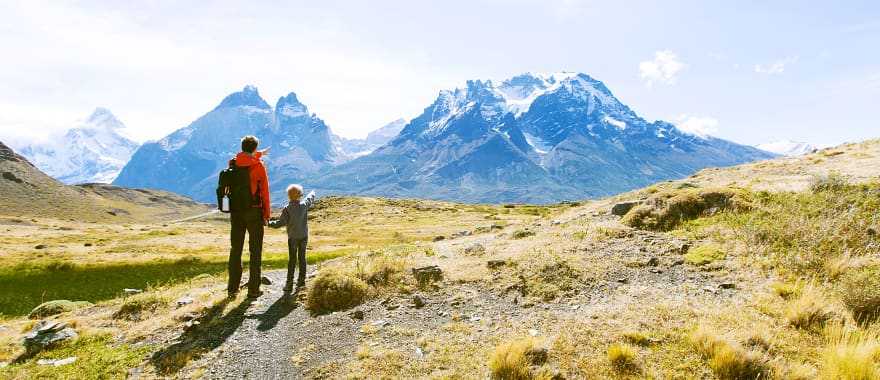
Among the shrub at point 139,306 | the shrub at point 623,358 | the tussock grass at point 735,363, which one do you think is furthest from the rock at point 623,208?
the shrub at point 139,306

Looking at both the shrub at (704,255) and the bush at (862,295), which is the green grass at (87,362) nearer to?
the shrub at (704,255)

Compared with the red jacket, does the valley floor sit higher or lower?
lower

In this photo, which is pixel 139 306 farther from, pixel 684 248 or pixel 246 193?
pixel 684 248

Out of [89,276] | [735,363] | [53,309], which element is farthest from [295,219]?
[89,276]

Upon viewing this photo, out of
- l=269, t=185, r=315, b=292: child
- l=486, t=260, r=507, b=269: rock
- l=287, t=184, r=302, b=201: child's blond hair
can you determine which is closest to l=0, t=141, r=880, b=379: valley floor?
l=486, t=260, r=507, b=269: rock

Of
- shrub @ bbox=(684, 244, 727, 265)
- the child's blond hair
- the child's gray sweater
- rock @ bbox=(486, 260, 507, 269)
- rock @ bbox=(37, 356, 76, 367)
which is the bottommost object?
rock @ bbox=(37, 356, 76, 367)

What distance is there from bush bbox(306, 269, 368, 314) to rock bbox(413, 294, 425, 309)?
1.69 metres

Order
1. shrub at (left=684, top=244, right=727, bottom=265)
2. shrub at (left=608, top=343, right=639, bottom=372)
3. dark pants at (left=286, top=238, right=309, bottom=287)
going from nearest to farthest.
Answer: shrub at (left=608, top=343, right=639, bottom=372)
shrub at (left=684, top=244, right=727, bottom=265)
dark pants at (left=286, top=238, right=309, bottom=287)

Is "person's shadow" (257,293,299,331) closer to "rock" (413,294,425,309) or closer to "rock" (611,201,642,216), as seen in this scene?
"rock" (413,294,425,309)

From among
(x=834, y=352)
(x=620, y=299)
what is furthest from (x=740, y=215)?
(x=834, y=352)

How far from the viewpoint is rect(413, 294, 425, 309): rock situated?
1359 centimetres

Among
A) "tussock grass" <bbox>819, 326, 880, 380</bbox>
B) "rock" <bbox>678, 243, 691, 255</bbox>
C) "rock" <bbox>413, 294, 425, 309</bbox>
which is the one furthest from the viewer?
"rock" <bbox>678, 243, 691, 255</bbox>

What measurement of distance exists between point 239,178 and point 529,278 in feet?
32.0

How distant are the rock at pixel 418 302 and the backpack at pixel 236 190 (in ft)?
19.6
